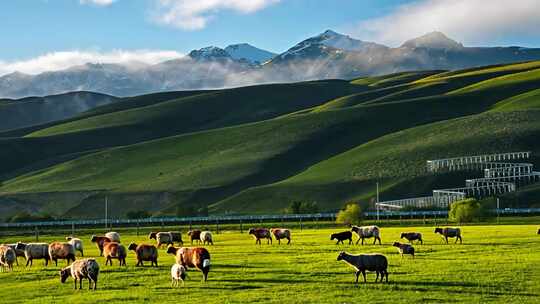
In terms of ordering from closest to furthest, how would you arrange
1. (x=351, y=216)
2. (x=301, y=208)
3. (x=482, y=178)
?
1. (x=351, y=216)
2. (x=301, y=208)
3. (x=482, y=178)

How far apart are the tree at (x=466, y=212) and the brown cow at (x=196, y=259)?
68683mm

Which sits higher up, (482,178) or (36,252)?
(482,178)

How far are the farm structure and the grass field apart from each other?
95281mm

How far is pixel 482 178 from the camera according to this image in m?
159

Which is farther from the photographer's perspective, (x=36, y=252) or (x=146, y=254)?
(x=36, y=252)

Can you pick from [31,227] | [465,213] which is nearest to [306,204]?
[465,213]

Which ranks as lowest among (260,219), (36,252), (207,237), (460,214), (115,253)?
(115,253)

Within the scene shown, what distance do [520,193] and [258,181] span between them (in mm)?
66494

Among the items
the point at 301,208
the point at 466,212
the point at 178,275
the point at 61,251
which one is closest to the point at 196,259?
the point at 178,275

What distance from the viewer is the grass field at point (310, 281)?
29.8m

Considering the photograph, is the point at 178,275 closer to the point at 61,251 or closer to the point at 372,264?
the point at 372,264

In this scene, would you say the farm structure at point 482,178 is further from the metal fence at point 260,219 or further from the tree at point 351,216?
the tree at point 351,216

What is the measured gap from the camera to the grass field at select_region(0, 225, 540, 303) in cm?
2975

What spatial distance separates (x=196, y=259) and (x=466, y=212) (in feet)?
230
